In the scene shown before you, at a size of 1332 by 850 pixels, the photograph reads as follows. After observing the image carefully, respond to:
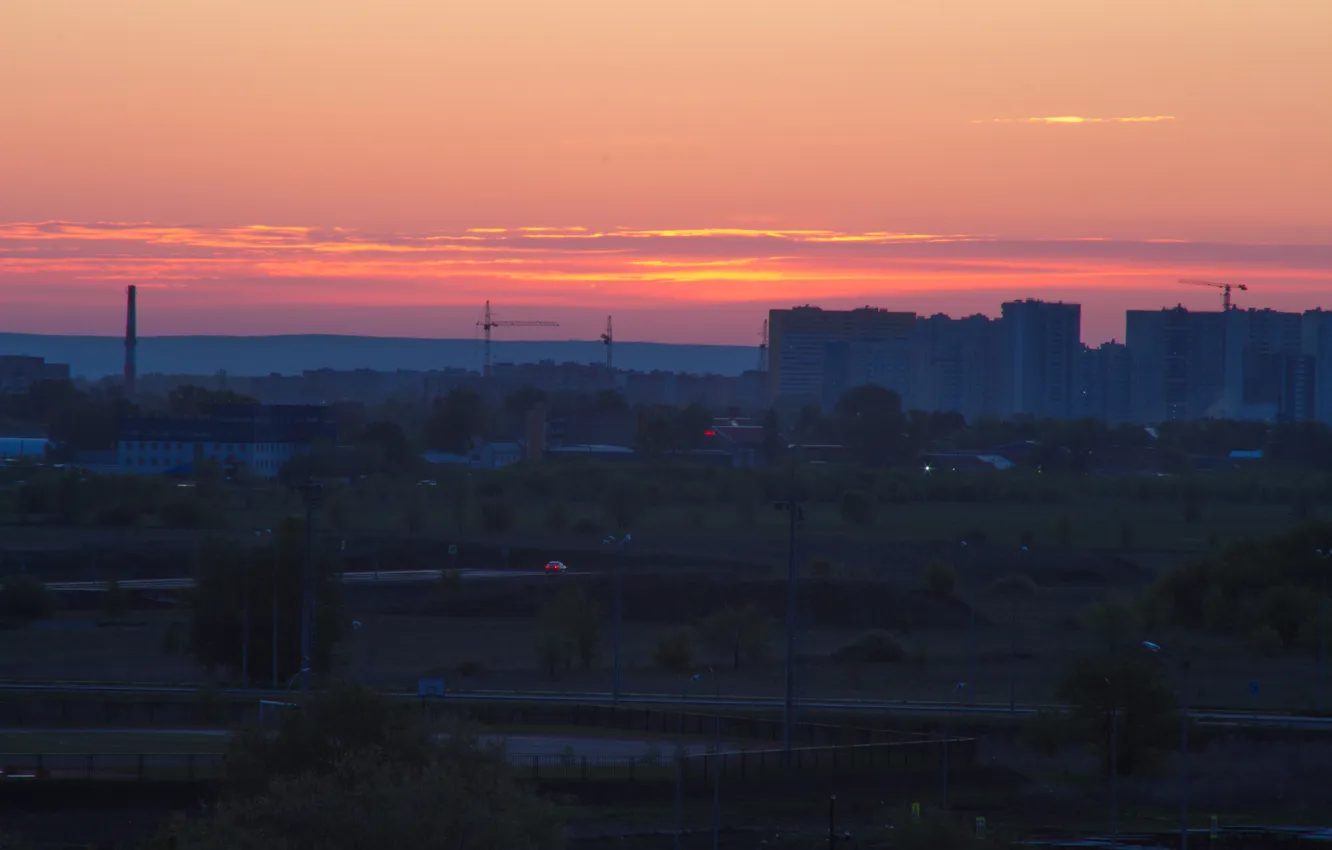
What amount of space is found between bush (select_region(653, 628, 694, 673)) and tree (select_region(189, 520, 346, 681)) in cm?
737

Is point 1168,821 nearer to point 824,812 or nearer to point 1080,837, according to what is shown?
point 1080,837

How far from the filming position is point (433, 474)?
3735 inches

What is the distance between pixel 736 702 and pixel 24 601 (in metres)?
20.8

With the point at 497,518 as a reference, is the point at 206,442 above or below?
above

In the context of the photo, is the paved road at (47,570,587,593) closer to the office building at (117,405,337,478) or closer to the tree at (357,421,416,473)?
the office building at (117,405,337,478)

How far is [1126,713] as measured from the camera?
27.8 m

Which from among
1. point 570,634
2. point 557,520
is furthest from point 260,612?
point 557,520

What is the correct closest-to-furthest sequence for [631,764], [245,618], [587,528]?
[631,764] < [245,618] < [587,528]

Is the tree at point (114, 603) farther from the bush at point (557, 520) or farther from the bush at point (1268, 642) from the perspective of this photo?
the bush at point (1268, 642)

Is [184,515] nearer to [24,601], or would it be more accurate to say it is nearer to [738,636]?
[24,601]

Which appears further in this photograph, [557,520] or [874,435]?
[874,435]

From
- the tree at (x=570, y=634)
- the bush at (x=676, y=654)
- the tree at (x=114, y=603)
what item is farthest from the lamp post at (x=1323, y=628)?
the tree at (x=114, y=603)

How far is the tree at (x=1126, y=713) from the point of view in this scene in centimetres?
2766

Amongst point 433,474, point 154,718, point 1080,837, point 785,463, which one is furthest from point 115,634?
point 785,463
